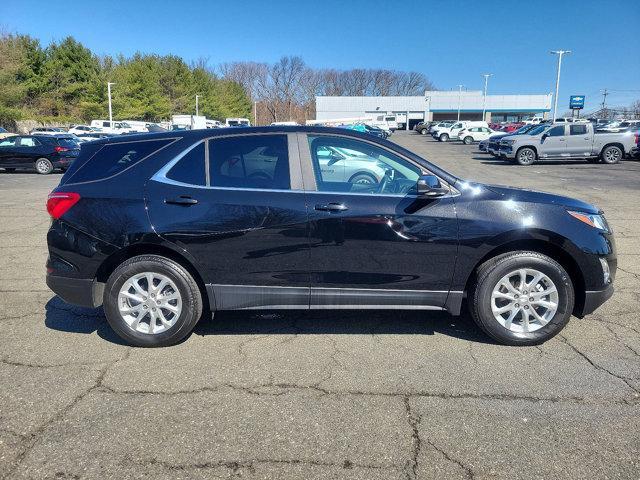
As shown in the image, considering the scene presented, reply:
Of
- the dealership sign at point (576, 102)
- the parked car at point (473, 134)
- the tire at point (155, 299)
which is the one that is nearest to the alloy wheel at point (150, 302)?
the tire at point (155, 299)

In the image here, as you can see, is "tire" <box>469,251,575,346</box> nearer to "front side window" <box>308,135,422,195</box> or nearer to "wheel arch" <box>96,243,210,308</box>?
"front side window" <box>308,135,422,195</box>

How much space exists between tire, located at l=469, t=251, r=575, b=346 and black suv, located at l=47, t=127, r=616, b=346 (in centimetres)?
1

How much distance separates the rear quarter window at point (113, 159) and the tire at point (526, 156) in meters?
21.7

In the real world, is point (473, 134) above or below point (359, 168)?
above

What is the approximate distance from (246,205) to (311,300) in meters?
0.89

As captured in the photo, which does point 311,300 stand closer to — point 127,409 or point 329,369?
point 329,369

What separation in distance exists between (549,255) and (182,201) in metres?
2.93

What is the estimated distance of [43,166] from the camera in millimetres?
19078

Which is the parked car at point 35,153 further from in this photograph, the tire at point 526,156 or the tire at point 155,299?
the tire at point 526,156

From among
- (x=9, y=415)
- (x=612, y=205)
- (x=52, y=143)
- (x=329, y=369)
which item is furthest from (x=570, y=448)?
(x=52, y=143)

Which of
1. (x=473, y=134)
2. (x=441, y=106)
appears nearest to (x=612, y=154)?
(x=473, y=134)

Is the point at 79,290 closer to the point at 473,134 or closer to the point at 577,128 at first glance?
the point at 577,128

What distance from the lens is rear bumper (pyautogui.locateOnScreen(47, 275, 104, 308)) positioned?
154 inches

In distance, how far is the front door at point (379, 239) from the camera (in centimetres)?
375
